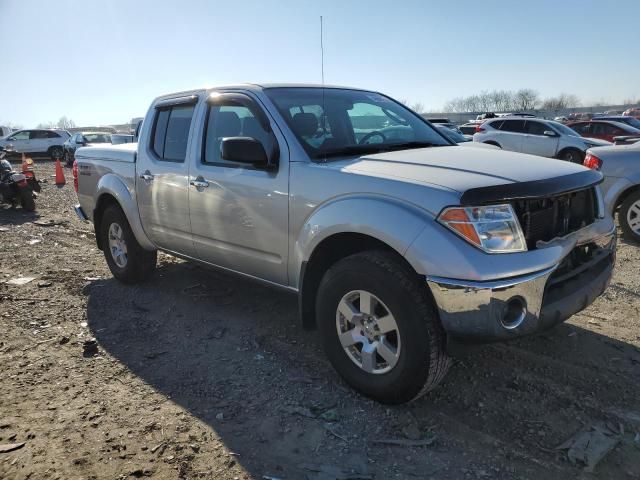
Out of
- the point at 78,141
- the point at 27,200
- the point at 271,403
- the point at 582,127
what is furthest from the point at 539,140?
the point at 78,141

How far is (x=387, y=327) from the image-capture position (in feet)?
9.31

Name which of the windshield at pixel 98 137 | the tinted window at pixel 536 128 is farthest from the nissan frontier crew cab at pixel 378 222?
the windshield at pixel 98 137

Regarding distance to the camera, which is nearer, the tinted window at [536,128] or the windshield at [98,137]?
the tinted window at [536,128]

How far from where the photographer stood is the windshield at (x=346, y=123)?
11.4ft

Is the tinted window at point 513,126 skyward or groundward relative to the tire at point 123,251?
skyward

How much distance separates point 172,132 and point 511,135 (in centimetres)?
1274

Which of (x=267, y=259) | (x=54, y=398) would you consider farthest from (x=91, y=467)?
(x=267, y=259)

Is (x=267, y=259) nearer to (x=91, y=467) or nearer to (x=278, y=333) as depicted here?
(x=278, y=333)

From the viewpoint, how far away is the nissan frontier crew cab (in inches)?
99.8

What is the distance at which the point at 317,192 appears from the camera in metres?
3.14

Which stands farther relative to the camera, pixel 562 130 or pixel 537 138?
pixel 537 138

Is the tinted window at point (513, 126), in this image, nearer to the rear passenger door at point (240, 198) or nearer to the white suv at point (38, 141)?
the rear passenger door at point (240, 198)

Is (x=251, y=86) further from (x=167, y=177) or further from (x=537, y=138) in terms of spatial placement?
(x=537, y=138)

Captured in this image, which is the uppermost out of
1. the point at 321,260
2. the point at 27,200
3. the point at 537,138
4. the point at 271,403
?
the point at 537,138
